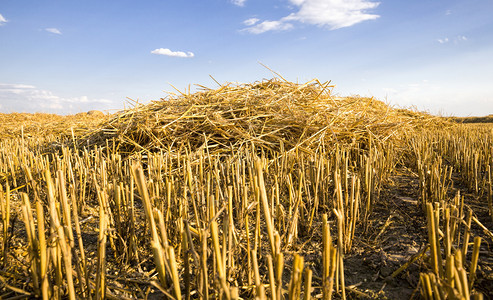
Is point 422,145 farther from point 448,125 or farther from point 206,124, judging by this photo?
point 448,125

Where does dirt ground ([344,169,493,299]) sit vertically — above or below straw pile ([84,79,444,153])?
below

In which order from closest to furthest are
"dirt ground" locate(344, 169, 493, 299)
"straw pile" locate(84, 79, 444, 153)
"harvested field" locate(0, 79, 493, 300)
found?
"harvested field" locate(0, 79, 493, 300)
"dirt ground" locate(344, 169, 493, 299)
"straw pile" locate(84, 79, 444, 153)

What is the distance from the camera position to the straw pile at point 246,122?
3.21 metres

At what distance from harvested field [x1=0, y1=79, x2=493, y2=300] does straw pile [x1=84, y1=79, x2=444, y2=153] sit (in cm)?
2

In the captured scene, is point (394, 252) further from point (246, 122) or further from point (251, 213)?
point (246, 122)

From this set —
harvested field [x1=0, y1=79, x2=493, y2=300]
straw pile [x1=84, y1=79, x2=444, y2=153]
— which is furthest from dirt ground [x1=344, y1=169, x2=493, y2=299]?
straw pile [x1=84, y1=79, x2=444, y2=153]

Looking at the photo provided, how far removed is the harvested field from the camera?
98 centimetres

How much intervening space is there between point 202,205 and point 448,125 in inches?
283

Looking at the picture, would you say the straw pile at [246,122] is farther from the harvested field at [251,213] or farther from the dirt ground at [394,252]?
the dirt ground at [394,252]

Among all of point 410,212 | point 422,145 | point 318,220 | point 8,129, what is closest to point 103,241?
point 318,220

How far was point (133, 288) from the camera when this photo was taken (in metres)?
1.29

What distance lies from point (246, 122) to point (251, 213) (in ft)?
5.11

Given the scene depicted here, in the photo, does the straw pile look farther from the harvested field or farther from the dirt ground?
the dirt ground

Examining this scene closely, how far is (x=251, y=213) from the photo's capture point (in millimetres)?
1915
